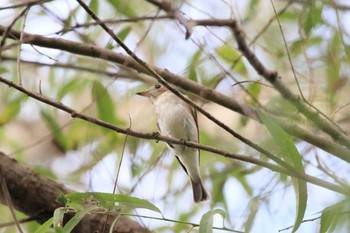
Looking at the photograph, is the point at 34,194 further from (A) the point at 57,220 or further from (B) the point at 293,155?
(B) the point at 293,155

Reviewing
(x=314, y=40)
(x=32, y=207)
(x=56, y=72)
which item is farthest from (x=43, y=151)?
(x=314, y=40)

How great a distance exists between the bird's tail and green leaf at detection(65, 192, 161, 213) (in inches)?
58.4

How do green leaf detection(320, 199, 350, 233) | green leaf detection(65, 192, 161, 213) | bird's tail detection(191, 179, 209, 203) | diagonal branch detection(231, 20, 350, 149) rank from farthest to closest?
bird's tail detection(191, 179, 209, 203) → diagonal branch detection(231, 20, 350, 149) → green leaf detection(65, 192, 161, 213) → green leaf detection(320, 199, 350, 233)

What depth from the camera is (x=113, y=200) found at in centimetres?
218

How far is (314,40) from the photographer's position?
11.1 feet

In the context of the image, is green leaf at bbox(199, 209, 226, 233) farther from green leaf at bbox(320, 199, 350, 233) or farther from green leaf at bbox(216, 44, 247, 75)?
green leaf at bbox(216, 44, 247, 75)

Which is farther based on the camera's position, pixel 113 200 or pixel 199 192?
pixel 199 192

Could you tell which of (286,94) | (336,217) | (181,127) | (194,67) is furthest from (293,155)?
(181,127)

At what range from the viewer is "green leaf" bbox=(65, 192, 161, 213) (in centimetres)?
217

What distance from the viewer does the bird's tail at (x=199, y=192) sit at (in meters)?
3.69

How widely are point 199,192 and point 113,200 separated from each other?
1.60 meters

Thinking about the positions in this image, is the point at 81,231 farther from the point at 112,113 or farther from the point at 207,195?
the point at 207,195

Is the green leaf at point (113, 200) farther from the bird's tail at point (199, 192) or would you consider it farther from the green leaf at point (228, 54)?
the bird's tail at point (199, 192)

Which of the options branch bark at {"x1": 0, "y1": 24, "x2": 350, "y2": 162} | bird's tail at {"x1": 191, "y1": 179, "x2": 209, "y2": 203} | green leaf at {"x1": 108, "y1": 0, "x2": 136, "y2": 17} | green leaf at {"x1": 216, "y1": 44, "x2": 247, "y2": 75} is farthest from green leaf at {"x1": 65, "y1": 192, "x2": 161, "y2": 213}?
bird's tail at {"x1": 191, "y1": 179, "x2": 209, "y2": 203}
